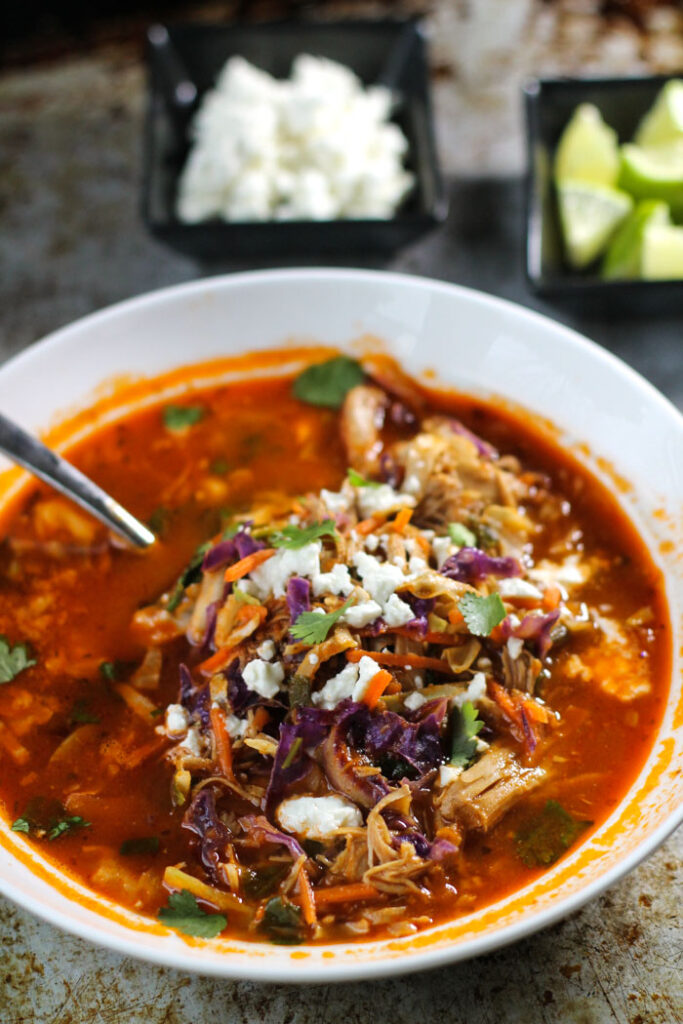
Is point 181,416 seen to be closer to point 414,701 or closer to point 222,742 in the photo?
point 222,742

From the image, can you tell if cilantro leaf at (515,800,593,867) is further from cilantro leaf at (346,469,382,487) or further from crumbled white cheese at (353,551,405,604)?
cilantro leaf at (346,469,382,487)

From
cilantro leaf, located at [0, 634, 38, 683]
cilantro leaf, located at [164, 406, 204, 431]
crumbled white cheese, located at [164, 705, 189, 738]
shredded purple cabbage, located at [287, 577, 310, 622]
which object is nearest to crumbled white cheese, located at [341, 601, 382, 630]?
shredded purple cabbage, located at [287, 577, 310, 622]

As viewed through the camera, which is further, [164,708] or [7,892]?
[164,708]

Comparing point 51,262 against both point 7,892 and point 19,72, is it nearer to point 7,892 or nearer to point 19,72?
point 19,72

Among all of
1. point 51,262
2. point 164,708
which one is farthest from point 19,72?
point 164,708

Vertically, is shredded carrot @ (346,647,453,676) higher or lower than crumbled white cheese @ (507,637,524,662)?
higher

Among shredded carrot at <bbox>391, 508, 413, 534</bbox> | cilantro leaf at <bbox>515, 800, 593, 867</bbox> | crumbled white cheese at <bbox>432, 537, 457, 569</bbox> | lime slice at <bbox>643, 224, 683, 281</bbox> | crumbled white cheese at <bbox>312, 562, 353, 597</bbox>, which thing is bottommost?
cilantro leaf at <bbox>515, 800, 593, 867</bbox>

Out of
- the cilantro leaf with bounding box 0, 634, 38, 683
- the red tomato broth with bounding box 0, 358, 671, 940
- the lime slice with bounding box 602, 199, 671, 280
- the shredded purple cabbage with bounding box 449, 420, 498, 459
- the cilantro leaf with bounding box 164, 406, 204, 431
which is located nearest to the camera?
the red tomato broth with bounding box 0, 358, 671, 940

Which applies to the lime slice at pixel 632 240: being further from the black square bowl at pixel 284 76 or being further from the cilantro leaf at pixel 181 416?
the cilantro leaf at pixel 181 416
